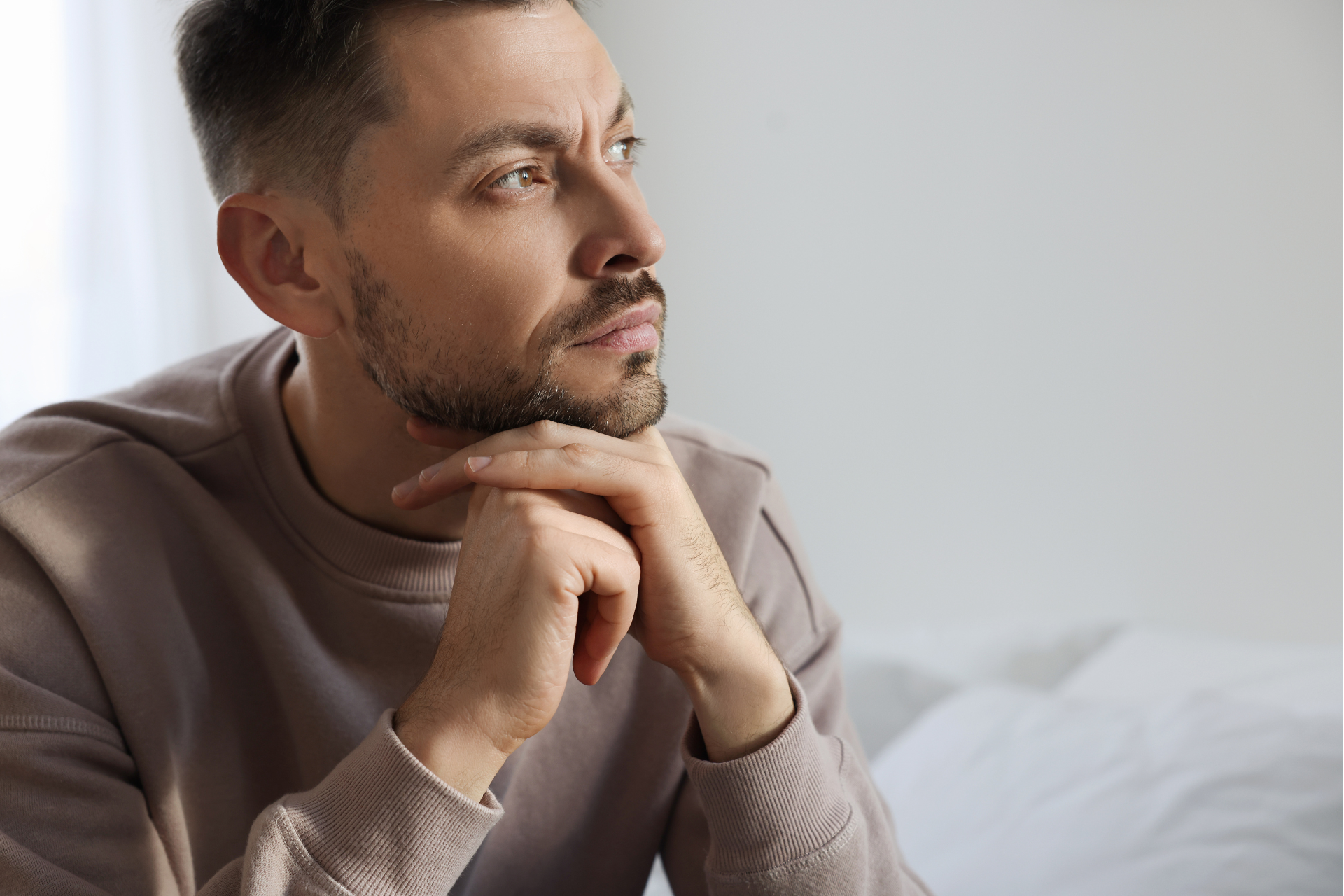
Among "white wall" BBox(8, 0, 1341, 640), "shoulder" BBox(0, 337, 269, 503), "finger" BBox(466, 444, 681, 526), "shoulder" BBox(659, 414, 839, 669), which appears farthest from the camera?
"white wall" BBox(8, 0, 1341, 640)

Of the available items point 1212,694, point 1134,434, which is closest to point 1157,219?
point 1134,434

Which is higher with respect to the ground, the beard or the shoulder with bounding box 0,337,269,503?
the beard

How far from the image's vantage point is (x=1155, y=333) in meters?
2.17

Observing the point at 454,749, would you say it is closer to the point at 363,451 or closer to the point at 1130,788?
the point at 363,451

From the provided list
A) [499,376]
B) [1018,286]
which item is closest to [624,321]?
[499,376]

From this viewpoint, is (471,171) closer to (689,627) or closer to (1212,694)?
(689,627)

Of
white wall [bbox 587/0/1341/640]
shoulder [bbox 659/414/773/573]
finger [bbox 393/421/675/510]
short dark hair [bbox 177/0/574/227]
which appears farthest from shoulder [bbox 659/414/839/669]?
white wall [bbox 587/0/1341/640]

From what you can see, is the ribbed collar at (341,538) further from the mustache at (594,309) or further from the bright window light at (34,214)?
the bright window light at (34,214)

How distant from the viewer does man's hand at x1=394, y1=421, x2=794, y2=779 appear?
95 centimetres

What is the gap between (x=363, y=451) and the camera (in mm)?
1146

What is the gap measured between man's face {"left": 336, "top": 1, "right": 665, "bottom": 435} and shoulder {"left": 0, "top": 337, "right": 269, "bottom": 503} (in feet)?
0.90

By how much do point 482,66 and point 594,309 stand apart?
26cm

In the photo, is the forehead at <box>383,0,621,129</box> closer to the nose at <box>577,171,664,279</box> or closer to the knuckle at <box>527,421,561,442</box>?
the nose at <box>577,171,664,279</box>

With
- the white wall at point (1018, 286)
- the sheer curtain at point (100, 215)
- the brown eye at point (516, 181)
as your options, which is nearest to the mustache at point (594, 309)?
the brown eye at point (516, 181)
